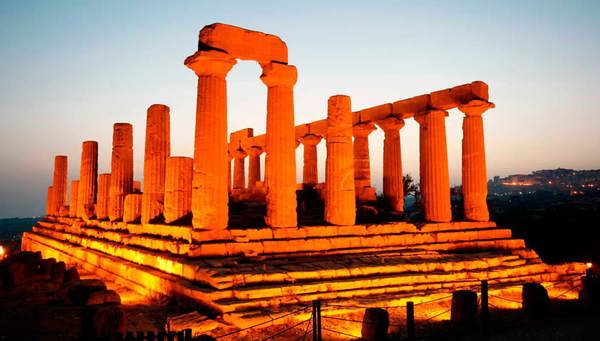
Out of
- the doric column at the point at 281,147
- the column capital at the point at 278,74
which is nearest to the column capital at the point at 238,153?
the doric column at the point at 281,147

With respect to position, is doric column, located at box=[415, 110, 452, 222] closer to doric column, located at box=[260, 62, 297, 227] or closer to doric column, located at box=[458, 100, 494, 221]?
doric column, located at box=[458, 100, 494, 221]

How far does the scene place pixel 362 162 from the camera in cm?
2486

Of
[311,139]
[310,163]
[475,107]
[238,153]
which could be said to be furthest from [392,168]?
[238,153]

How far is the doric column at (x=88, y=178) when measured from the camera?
1028 inches

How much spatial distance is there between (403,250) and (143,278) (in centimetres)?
875

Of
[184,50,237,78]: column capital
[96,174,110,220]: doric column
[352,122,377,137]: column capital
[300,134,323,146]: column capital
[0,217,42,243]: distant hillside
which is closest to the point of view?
[184,50,237,78]: column capital

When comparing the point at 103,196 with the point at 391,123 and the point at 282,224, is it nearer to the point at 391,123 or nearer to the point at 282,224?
the point at 282,224

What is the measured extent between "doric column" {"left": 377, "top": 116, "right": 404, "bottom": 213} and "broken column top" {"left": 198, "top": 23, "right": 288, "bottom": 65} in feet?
27.6

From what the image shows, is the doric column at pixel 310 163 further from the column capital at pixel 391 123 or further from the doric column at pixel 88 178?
the doric column at pixel 88 178

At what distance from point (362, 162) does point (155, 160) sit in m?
10.8

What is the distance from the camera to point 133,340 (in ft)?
23.0

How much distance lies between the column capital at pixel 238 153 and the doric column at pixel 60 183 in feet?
38.1

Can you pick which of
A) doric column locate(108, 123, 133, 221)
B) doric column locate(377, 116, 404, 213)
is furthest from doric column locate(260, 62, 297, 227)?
doric column locate(108, 123, 133, 221)

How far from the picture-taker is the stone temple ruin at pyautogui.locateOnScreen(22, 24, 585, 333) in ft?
40.8
